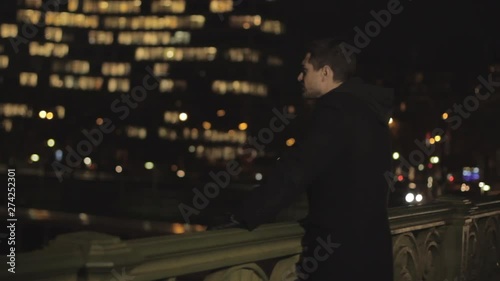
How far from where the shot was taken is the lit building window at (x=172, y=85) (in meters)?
118

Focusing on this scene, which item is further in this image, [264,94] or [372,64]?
[264,94]

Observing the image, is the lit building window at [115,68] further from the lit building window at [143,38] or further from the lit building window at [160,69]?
the lit building window at [160,69]

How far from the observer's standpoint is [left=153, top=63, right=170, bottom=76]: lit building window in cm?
12888

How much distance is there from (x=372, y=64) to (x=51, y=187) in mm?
42317

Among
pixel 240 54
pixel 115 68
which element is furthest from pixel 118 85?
pixel 240 54

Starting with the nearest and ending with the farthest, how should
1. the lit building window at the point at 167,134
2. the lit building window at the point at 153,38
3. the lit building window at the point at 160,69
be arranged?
1. the lit building window at the point at 167,134
2. the lit building window at the point at 160,69
3. the lit building window at the point at 153,38

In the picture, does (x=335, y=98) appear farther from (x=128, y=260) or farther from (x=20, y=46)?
(x=20, y=46)

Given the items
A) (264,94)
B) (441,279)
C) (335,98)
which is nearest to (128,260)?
(335,98)

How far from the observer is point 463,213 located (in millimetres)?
7398

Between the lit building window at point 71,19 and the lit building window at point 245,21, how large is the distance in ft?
84.4

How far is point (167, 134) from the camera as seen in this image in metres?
114

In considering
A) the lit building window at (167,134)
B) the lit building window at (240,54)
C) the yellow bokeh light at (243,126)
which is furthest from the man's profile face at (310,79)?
the lit building window at (240,54)

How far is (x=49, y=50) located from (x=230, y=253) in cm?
14091

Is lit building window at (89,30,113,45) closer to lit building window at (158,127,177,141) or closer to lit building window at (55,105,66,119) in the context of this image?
lit building window at (55,105,66,119)
